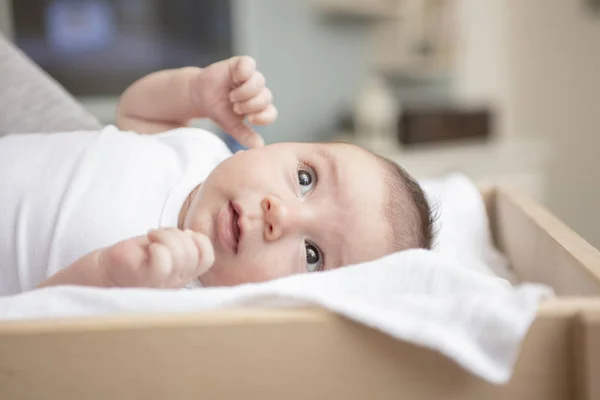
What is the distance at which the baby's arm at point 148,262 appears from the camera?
1.79ft

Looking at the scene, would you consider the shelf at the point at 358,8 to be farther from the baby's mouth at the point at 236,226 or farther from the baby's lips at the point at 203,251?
the baby's lips at the point at 203,251

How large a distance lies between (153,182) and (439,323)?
1.63 ft

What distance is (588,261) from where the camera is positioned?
57cm

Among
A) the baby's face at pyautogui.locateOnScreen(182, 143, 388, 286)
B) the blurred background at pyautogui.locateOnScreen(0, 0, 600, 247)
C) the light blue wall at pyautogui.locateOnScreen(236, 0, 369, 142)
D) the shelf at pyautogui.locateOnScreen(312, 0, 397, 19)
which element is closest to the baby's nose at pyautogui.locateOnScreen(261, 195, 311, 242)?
the baby's face at pyautogui.locateOnScreen(182, 143, 388, 286)

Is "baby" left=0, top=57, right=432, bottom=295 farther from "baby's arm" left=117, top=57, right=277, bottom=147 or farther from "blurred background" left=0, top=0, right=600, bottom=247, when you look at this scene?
"blurred background" left=0, top=0, right=600, bottom=247

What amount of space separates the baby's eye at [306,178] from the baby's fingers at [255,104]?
0.15 metres

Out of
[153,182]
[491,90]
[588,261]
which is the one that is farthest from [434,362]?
[491,90]

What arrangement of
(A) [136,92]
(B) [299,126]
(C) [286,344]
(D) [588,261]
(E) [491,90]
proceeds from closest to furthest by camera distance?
(C) [286,344], (D) [588,261], (A) [136,92], (B) [299,126], (E) [491,90]

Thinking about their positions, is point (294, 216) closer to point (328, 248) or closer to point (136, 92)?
point (328, 248)

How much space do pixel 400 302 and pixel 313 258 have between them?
11.8 inches

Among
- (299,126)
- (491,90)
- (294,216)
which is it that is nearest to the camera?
(294,216)

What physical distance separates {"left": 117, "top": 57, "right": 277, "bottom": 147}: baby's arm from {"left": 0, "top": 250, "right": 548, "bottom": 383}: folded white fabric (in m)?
0.40

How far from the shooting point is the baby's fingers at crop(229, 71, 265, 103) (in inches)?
35.6

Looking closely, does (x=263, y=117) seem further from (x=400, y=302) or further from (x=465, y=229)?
(x=400, y=302)
